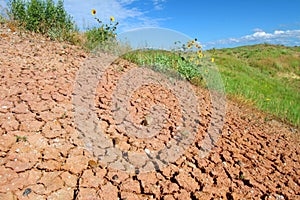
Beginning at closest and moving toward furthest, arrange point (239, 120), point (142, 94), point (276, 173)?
point (276, 173)
point (142, 94)
point (239, 120)

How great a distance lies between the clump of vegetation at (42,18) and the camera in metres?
5.02

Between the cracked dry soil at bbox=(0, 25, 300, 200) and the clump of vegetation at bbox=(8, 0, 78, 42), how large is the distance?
5.71 feet

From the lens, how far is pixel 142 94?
3.14 m

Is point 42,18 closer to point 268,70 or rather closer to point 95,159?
point 95,159

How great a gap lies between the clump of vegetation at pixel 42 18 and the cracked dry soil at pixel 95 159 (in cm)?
174

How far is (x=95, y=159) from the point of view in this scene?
6.04 ft

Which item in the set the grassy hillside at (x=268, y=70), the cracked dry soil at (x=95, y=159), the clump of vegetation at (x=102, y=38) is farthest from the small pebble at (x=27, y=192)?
the grassy hillside at (x=268, y=70)

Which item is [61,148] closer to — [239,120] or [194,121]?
[194,121]

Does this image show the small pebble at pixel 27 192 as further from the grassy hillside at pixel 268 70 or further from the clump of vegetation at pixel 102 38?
the grassy hillside at pixel 268 70

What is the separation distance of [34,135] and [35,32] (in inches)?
150

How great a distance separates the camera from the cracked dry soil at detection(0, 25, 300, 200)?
5.28ft

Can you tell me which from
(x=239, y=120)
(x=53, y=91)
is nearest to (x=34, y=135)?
(x=53, y=91)

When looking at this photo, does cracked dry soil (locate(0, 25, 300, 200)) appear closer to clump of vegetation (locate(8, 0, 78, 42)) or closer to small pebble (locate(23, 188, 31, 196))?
small pebble (locate(23, 188, 31, 196))

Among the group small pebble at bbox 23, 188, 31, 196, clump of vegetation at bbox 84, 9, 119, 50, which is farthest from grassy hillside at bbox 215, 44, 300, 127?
small pebble at bbox 23, 188, 31, 196
